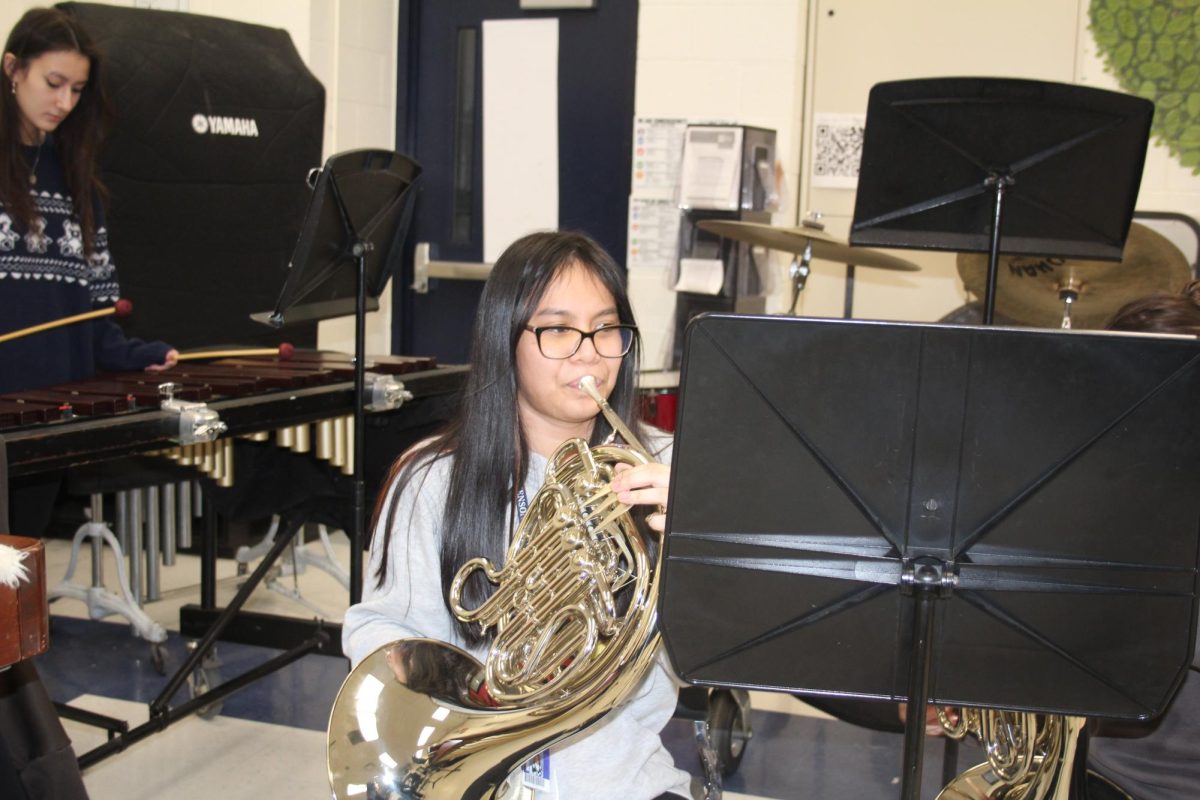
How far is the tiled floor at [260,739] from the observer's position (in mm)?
3010

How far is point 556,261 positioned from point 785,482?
65 cm

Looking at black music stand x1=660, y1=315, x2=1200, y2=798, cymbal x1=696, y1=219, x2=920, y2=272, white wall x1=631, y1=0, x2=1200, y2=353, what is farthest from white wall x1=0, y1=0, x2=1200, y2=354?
black music stand x1=660, y1=315, x2=1200, y2=798

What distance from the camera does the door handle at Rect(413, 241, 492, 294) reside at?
17.5 feet

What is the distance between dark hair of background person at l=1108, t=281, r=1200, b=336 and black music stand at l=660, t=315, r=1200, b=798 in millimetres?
693

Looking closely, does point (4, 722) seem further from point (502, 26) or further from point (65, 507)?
point (502, 26)

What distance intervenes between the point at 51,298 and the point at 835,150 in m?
2.91

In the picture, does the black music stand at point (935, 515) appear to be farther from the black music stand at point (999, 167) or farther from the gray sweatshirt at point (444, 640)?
the black music stand at point (999, 167)

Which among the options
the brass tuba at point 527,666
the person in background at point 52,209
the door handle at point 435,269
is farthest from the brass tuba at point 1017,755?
the door handle at point 435,269

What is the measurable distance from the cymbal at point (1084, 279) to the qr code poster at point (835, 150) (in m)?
0.88

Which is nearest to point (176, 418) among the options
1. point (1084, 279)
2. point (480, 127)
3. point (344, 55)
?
point (1084, 279)

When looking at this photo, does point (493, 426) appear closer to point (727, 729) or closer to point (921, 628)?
point (921, 628)

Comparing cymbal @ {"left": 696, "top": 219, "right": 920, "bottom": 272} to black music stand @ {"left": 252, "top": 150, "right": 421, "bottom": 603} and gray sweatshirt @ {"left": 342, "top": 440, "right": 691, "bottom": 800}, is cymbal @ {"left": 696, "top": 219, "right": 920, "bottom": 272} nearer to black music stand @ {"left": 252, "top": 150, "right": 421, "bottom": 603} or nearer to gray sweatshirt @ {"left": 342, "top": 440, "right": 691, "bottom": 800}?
black music stand @ {"left": 252, "top": 150, "right": 421, "bottom": 603}

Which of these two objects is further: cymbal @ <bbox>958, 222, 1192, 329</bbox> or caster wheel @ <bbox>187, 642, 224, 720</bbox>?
cymbal @ <bbox>958, 222, 1192, 329</bbox>

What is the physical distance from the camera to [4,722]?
1.82 meters
